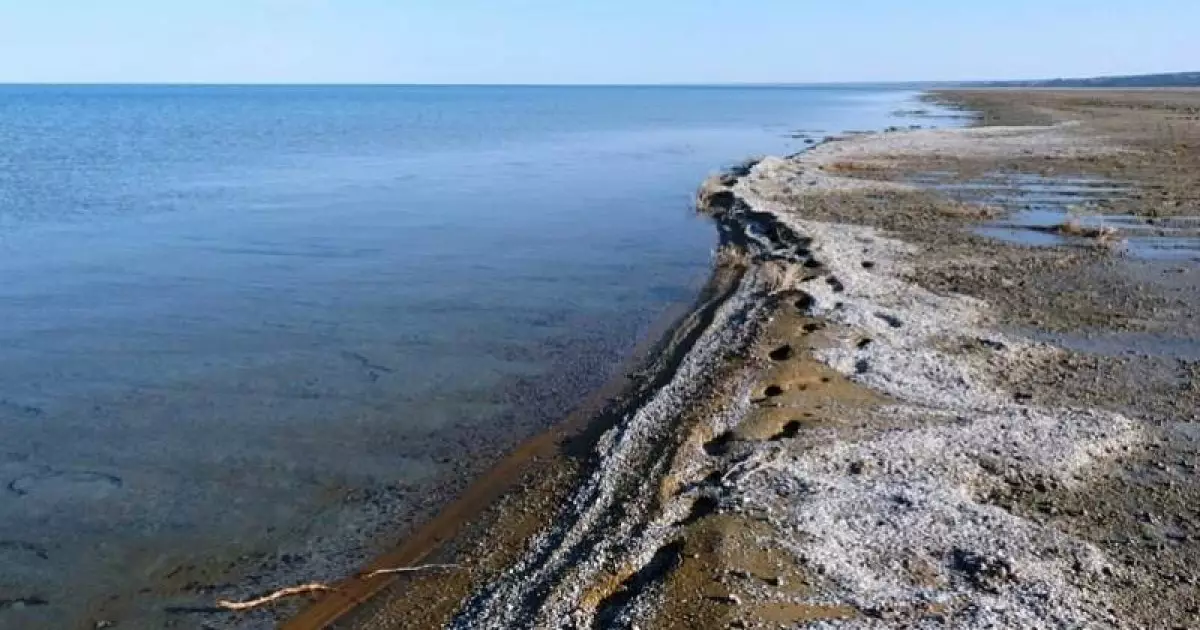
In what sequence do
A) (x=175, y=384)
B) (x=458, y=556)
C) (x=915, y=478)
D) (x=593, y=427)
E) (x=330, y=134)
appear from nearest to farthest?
(x=458, y=556) → (x=915, y=478) → (x=593, y=427) → (x=175, y=384) → (x=330, y=134)

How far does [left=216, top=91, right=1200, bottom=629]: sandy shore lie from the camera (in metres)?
6.79

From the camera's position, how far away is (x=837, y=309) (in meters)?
14.3

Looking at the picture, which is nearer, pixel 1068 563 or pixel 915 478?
pixel 1068 563

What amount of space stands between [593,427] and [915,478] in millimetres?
3764

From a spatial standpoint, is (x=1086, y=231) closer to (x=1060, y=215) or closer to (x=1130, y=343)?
(x=1060, y=215)

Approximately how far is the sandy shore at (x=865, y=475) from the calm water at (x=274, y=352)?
3.94ft

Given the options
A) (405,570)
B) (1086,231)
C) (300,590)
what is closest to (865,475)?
(405,570)

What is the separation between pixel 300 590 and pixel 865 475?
5.00 meters

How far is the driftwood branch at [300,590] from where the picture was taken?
736 cm

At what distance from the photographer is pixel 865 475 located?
8664mm

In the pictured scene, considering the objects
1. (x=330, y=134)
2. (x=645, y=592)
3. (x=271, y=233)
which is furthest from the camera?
(x=330, y=134)

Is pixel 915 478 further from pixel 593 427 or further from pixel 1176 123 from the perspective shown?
pixel 1176 123

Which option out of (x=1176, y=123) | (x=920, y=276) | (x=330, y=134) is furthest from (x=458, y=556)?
(x=330, y=134)

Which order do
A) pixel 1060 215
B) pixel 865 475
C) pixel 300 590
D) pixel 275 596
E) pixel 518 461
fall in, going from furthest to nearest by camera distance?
pixel 1060 215
pixel 518 461
pixel 865 475
pixel 300 590
pixel 275 596
